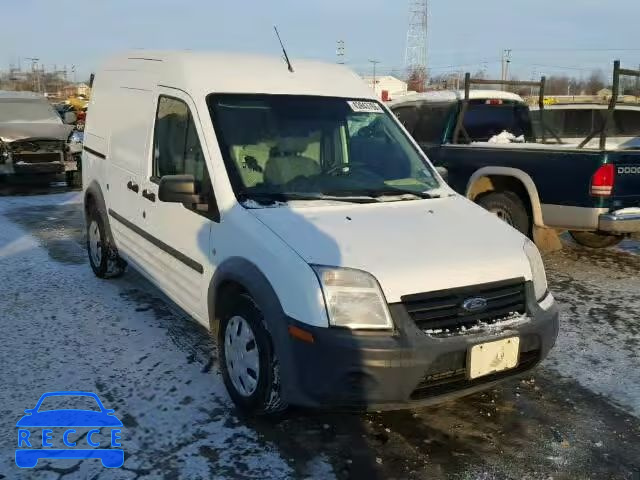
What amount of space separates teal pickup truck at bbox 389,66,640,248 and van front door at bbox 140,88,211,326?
1853 mm

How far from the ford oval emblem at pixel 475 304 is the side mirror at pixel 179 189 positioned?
1704 millimetres

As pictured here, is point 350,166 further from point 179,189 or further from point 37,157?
point 37,157

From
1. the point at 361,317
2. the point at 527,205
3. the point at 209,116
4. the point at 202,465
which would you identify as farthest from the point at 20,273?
the point at 527,205

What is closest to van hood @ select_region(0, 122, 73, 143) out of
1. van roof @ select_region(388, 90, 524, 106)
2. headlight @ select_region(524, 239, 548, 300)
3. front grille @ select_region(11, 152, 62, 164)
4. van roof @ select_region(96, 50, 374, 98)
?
front grille @ select_region(11, 152, 62, 164)

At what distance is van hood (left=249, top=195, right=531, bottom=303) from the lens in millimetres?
3039

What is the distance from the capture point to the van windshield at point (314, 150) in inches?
151

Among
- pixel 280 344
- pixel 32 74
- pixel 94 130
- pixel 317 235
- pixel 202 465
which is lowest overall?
pixel 202 465

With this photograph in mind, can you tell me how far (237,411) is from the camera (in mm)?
3590

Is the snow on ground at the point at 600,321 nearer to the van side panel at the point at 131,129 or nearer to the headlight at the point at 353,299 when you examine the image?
the headlight at the point at 353,299

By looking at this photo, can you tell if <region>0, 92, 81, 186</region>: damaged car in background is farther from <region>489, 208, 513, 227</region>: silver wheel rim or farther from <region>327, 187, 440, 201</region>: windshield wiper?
<region>327, 187, 440, 201</region>: windshield wiper

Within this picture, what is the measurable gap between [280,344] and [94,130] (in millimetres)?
4132

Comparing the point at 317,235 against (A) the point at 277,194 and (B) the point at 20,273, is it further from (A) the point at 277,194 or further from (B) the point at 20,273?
(B) the point at 20,273

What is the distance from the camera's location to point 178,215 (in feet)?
13.6

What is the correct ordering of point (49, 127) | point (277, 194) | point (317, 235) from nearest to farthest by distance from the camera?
1. point (317, 235)
2. point (277, 194)
3. point (49, 127)
